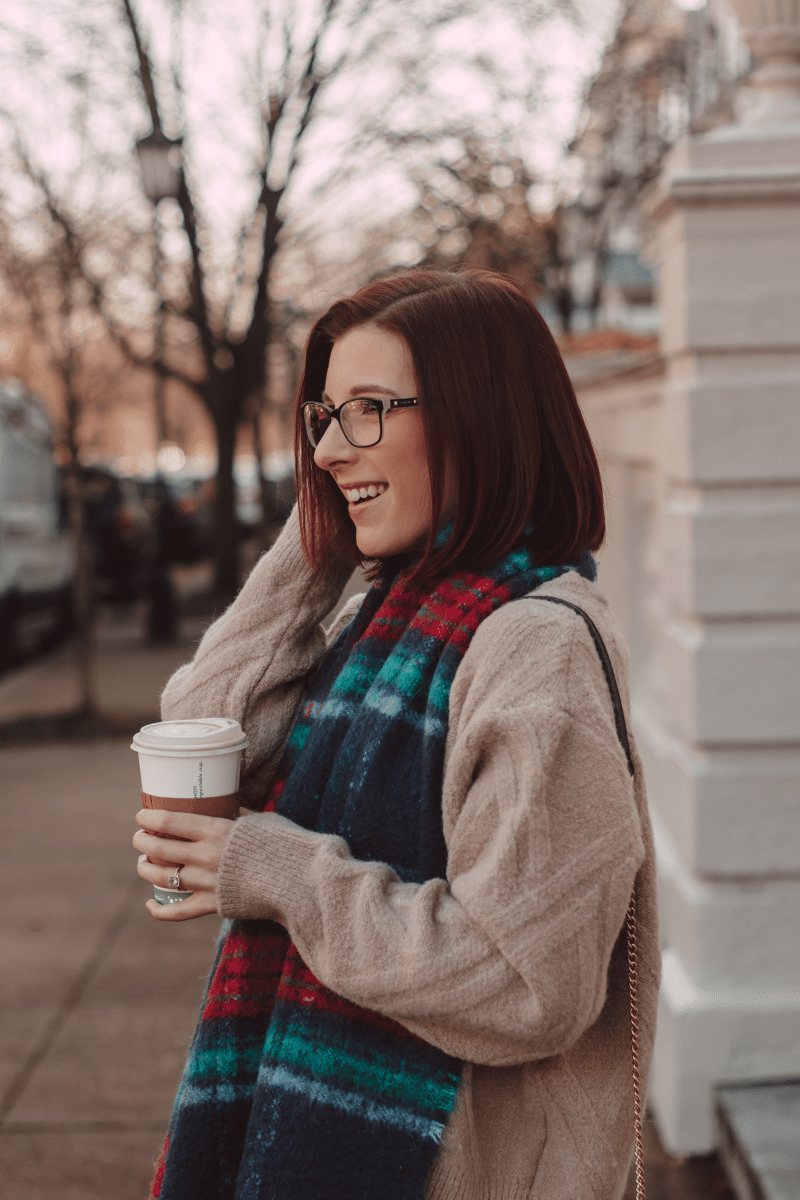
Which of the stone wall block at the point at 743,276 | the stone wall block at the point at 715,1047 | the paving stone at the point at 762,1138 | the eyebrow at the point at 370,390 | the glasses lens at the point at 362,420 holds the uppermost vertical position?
the stone wall block at the point at 743,276

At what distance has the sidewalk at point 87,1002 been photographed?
339 centimetres

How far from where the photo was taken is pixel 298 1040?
150 cm

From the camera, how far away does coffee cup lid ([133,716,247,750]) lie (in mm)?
1563

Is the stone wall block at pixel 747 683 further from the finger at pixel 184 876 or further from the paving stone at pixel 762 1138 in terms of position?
the finger at pixel 184 876

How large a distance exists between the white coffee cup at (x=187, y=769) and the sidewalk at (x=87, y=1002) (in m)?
0.51

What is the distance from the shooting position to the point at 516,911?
131cm

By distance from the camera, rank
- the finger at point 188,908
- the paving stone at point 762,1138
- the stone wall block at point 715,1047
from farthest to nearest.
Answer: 1. the stone wall block at point 715,1047
2. the paving stone at point 762,1138
3. the finger at point 188,908

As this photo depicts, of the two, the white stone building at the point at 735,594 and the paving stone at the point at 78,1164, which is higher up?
the white stone building at the point at 735,594

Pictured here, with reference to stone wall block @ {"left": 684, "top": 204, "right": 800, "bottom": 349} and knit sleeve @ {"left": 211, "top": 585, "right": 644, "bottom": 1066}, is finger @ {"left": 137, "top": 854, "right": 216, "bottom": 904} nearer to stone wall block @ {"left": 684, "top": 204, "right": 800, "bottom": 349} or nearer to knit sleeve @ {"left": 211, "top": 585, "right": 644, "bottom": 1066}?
knit sleeve @ {"left": 211, "top": 585, "right": 644, "bottom": 1066}

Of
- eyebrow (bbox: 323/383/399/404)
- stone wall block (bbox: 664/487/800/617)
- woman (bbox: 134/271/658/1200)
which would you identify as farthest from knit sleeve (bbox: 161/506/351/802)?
stone wall block (bbox: 664/487/800/617)

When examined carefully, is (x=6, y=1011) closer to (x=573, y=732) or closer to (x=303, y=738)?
(x=303, y=738)

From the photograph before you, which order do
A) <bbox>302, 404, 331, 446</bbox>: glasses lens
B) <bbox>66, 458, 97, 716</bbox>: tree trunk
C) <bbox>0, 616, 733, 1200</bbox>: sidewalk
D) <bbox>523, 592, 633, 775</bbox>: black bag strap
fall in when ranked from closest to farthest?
<bbox>523, 592, 633, 775</bbox>: black bag strap
<bbox>302, 404, 331, 446</bbox>: glasses lens
<bbox>0, 616, 733, 1200</bbox>: sidewalk
<bbox>66, 458, 97, 716</bbox>: tree trunk

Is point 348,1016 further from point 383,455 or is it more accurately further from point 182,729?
point 383,455

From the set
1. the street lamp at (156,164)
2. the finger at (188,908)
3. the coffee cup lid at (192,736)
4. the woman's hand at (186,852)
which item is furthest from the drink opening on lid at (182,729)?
the street lamp at (156,164)
